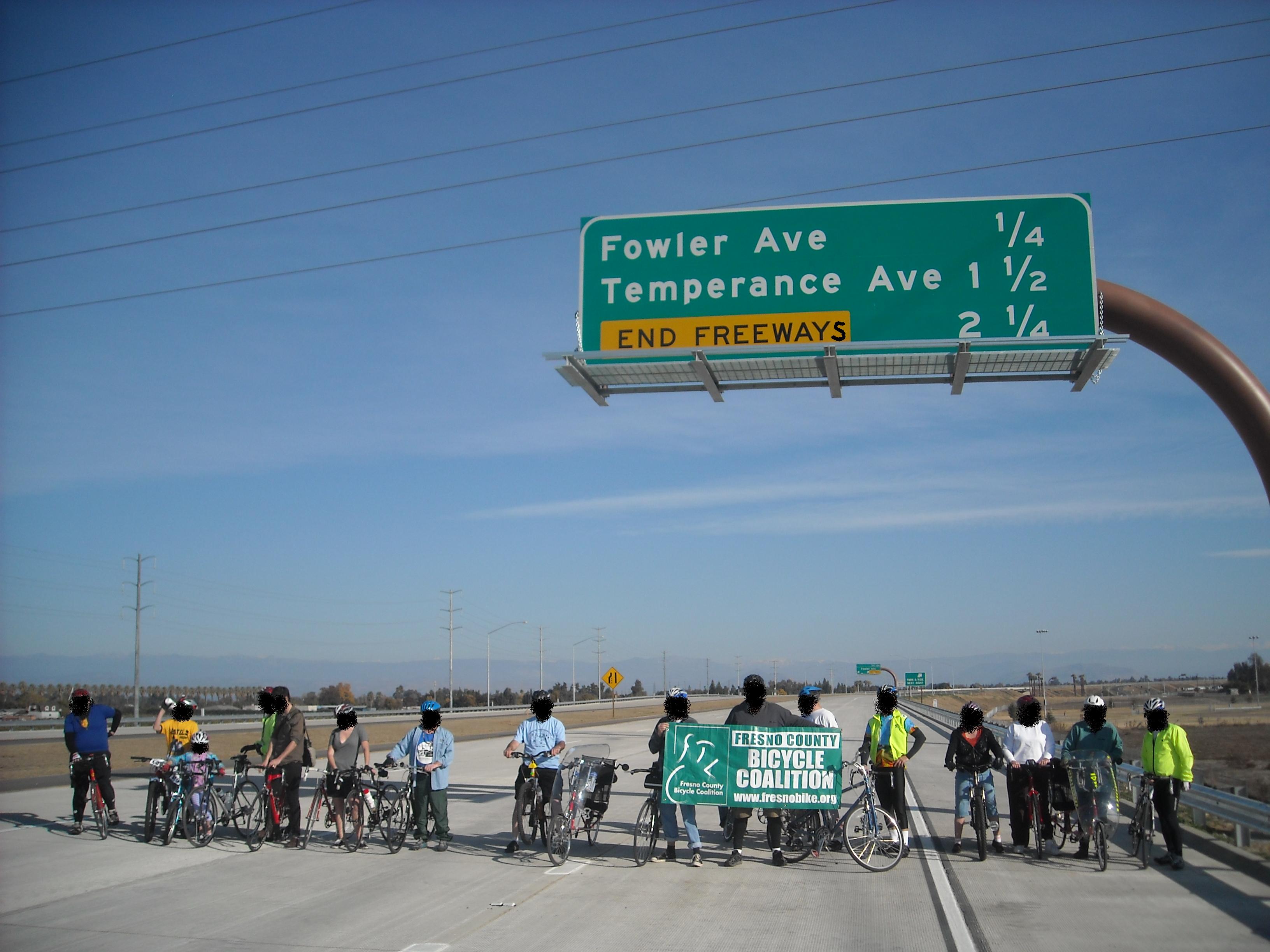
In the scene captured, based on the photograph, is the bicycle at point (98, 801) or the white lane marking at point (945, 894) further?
the bicycle at point (98, 801)

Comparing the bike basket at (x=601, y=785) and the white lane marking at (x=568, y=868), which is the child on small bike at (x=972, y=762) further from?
the white lane marking at (x=568, y=868)

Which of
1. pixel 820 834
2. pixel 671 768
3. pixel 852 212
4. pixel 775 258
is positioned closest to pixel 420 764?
pixel 671 768

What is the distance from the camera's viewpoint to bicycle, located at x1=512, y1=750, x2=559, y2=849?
486 inches

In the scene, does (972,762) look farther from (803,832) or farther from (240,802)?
(240,802)

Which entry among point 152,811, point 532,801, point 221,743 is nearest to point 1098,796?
point 532,801

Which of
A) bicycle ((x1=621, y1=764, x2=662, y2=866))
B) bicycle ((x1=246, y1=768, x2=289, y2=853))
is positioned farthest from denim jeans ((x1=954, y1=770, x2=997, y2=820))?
bicycle ((x1=246, y1=768, x2=289, y2=853))

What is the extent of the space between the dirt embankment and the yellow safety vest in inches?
499

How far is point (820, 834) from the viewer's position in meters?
12.1

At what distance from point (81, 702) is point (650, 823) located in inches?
304

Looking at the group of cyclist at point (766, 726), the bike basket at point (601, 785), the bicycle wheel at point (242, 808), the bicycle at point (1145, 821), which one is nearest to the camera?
the bicycle at point (1145, 821)

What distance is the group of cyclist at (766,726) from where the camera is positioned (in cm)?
1175

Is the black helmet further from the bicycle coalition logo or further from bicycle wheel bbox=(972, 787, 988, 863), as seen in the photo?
bicycle wheel bbox=(972, 787, 988, 863)

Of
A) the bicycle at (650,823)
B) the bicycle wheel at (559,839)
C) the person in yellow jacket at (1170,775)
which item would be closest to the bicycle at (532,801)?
the bicycle wheel at (559,839)

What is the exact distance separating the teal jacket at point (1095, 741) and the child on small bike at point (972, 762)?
844 mm
